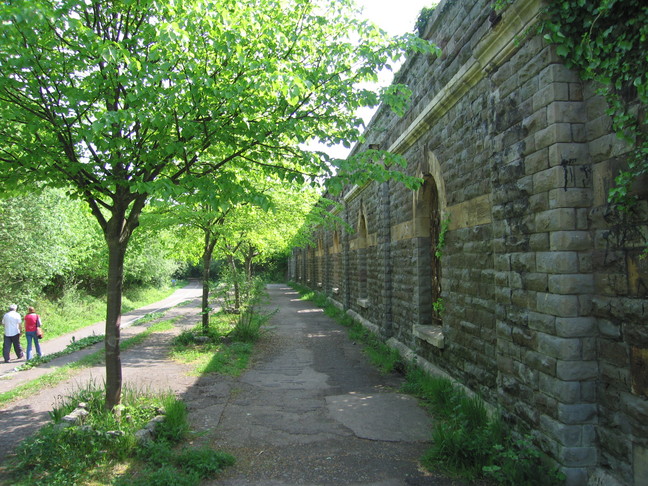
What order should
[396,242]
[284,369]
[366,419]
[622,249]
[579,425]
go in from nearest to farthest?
Answer: [622,249], [579,425], [366,419], [284,369], [396,242]

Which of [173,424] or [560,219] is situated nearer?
A: [560,219]

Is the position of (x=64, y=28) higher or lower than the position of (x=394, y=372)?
higher

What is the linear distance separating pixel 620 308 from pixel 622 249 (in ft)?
1.44

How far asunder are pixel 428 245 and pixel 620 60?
496cm

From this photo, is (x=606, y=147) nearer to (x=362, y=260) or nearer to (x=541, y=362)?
(x=541, y=362)

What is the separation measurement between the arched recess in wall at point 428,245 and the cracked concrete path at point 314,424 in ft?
4.44

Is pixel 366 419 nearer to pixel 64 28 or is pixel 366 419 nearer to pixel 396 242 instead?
pixel 396 242

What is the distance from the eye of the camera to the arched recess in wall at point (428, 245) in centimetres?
747

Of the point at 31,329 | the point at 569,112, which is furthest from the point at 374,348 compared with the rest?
the point at 31,329

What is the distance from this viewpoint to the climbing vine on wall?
2.82 metres

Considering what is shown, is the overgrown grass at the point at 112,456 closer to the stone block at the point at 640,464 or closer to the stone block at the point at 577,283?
the stone block at the point at 640,464

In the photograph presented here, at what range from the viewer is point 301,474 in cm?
401

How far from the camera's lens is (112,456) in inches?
164

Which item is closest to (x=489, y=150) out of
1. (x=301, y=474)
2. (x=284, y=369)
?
(x=301, y=474)
